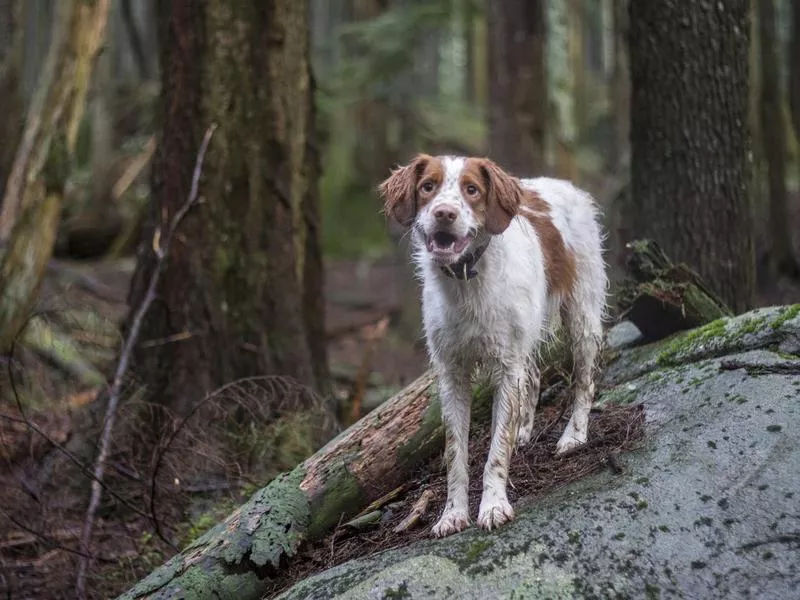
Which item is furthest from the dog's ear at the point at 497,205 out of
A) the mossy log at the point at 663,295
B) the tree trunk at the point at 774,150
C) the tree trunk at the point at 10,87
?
the tree trunk at the point at 774,150

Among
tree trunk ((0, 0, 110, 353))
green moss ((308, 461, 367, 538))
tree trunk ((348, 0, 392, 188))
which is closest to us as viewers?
green moss ((308, 461, 367, 538))

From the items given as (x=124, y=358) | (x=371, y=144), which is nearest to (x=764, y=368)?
(x=124, y=358)

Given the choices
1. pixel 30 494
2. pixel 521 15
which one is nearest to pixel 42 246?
pixel 30 494

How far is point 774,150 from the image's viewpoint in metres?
14.8

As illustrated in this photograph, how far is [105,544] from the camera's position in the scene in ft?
20.7

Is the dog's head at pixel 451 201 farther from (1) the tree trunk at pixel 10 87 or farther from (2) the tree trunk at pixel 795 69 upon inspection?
(2) the tree trunk at pixel 795 69

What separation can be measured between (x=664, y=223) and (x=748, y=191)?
0.69 metres

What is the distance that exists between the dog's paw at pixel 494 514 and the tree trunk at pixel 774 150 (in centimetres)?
1157

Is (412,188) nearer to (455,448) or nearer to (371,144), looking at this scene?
(455,448)

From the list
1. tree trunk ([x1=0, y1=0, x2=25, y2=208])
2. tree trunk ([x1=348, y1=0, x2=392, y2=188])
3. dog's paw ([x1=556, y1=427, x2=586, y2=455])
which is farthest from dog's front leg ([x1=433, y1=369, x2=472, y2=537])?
tree trunk ([x1=348, y1=0, x2=392, y2=188])

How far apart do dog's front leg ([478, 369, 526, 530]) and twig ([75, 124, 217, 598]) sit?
2.61 metres

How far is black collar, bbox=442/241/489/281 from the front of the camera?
14.7ft

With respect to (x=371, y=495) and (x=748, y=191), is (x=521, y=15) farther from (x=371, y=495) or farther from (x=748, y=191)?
(x=371, y=495)

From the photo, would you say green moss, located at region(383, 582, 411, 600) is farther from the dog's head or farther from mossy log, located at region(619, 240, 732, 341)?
mossy log, located at region(619, 240, 732, 341)
